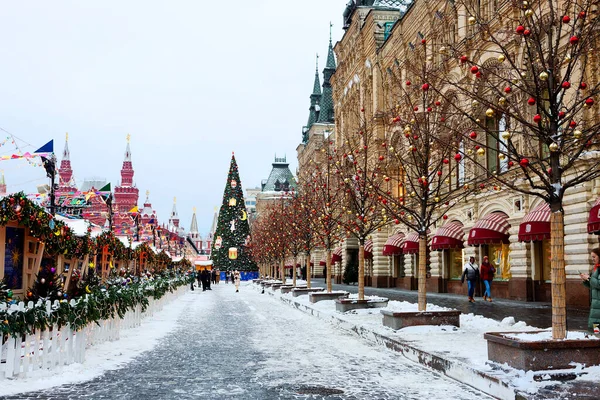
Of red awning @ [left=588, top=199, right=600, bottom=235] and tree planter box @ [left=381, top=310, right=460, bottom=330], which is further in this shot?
red awning @ [left=588, top=199, right=600, bottom=235]

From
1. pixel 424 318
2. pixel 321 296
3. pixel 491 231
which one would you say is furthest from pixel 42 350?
pixel 491 231

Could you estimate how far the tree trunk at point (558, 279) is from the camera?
28.7ft

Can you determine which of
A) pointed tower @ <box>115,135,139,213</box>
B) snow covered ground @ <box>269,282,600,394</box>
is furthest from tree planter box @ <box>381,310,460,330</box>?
pointed tower @ <box>115,135,139,213</box>

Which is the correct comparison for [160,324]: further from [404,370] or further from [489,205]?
[489,205]

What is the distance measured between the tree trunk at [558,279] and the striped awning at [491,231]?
59.8 feet

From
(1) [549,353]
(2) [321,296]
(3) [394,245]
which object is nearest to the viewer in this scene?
(1) [549,353]

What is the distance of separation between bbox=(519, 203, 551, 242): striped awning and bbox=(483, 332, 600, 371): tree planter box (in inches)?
548

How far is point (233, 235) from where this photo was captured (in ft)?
298

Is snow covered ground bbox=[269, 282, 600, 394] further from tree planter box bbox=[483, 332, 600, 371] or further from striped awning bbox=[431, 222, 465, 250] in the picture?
striped awning bbox=[431, 222, 465, 250]

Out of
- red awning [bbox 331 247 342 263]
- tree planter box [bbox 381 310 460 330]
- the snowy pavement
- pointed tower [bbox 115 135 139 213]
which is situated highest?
pointed tower [bbox 115 135 139 213]

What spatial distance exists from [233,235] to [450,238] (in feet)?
203

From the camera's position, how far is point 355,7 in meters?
53.4

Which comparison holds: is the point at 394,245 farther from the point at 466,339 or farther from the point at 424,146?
the point at 466,339

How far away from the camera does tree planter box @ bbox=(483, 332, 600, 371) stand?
824 centimetres
